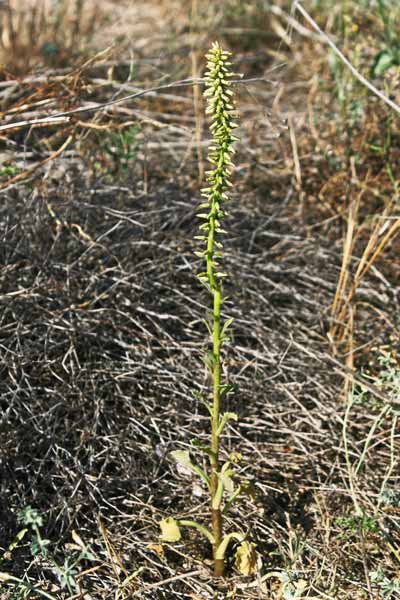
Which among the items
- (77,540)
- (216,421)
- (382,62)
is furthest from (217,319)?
(382,62)

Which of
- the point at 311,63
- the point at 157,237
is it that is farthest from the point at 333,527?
the point at 311,63

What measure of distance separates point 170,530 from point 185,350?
59 cm

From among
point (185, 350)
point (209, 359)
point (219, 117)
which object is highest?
point (219, 117)

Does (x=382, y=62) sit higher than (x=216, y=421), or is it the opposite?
(x=382, y=62)

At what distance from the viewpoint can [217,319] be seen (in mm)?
1575

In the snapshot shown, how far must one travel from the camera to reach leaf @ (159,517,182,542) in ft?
5.56

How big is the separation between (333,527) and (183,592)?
15.0 inches

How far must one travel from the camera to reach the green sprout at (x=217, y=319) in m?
1.44

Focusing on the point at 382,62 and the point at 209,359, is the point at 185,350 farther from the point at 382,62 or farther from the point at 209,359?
the point at 382,62

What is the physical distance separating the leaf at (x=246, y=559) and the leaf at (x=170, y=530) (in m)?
0.14

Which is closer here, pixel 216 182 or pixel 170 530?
pixel 216 182

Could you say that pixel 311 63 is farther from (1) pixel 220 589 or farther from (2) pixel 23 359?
(1) pixel 220 589

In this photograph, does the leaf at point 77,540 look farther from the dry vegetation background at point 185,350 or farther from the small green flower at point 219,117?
the small green flower at point 219,117

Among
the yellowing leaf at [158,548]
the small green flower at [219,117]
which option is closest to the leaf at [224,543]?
the yellowing leaf at [158,548]
